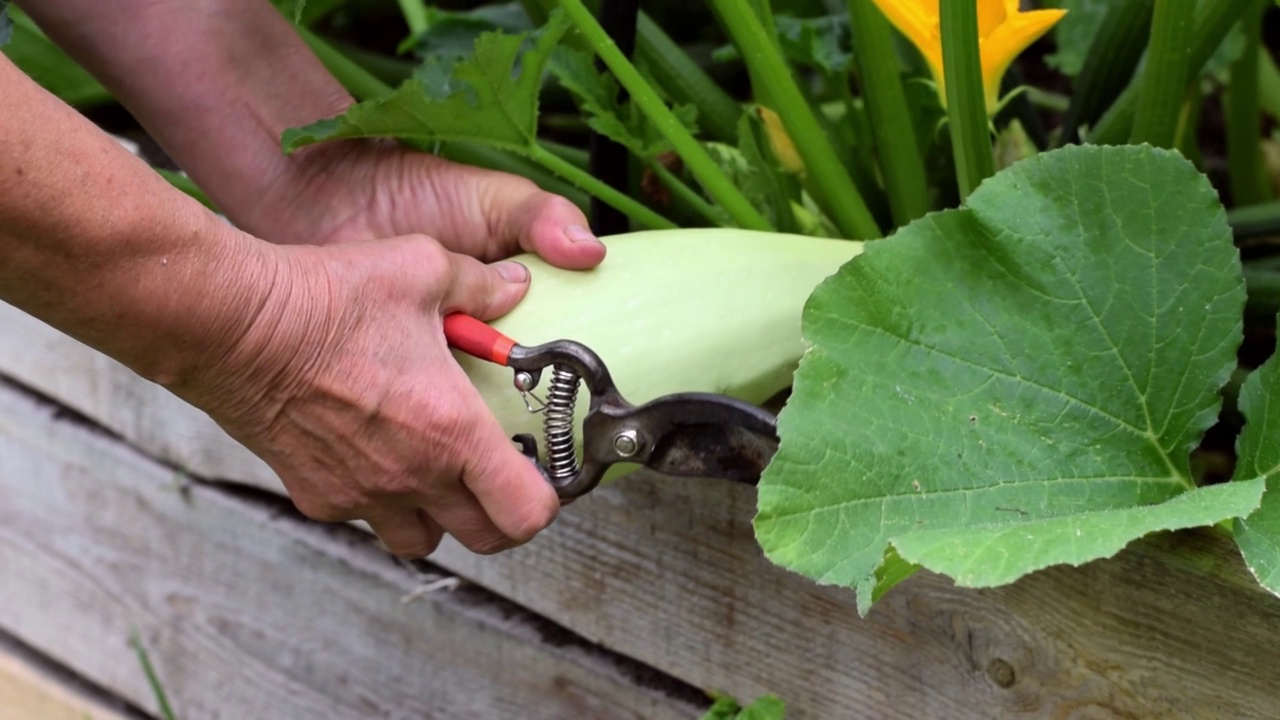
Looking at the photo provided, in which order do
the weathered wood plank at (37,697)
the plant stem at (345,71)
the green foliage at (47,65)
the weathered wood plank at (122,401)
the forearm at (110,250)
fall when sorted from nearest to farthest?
the forearm at (110,250)
the plant stem at (345,71)
the green foliage at (47,65)
the weathered wood plank at (122,401)
the weathered wood plank at (37,697)

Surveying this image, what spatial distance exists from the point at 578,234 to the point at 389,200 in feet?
0.54

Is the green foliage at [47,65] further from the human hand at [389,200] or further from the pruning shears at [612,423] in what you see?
the pruning shears at [612,423]

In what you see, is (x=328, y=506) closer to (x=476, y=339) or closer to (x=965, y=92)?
(x=476, y=339)

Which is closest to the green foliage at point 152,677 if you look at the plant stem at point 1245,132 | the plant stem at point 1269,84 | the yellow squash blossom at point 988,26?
the yellow squash blossom at point 988,26

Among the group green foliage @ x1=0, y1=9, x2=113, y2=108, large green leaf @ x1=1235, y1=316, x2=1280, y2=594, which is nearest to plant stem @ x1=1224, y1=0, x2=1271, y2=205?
large green leaf @ x1=1235, y1=316, x2=1280, y2=594

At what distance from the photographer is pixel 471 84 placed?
29.8 inches

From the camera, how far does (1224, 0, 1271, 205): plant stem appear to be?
118 cm

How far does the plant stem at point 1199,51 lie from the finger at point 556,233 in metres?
0.38

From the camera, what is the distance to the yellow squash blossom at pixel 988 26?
75 centimetres

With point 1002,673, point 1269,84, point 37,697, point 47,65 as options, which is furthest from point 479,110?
point 37,697

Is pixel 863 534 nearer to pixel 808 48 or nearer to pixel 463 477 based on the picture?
pixel 463 477

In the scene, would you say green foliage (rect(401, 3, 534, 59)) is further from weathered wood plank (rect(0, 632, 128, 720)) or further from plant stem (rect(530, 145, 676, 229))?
weathered wood plank (rect(0, 632, 128, 720))

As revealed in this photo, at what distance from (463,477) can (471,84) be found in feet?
0.79

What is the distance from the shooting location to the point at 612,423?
694 millimetres
